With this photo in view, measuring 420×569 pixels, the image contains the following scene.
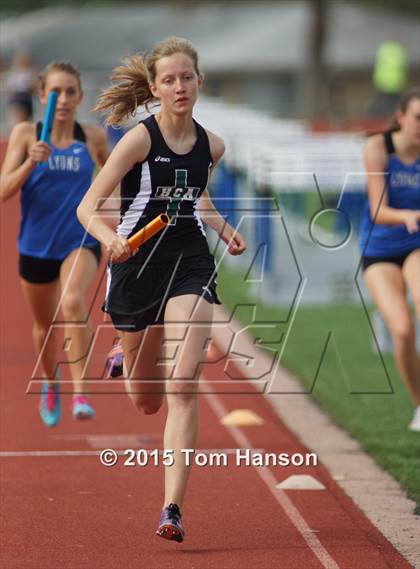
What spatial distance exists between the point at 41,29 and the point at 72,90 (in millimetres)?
65443

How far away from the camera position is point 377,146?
934 centimetres

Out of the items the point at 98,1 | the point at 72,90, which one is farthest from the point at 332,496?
the point at 98,1

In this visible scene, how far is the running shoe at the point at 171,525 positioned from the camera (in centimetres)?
672

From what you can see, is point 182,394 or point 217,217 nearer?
point 182,394

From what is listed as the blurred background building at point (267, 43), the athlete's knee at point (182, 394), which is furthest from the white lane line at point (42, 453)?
the blurred background building at point (267, 43)

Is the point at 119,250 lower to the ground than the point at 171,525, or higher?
higher

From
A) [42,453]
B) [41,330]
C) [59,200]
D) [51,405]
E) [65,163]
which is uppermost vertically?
[65,163]

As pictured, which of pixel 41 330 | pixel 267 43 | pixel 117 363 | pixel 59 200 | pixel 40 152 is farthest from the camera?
pixel 267 43

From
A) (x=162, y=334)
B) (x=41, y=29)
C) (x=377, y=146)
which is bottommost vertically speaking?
(x=41, y=29)

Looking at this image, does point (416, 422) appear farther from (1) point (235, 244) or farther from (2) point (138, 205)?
(2) point (138, 205)

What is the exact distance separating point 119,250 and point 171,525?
119 centimetres

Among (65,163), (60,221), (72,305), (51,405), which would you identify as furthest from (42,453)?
(65,163)

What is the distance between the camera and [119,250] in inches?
264

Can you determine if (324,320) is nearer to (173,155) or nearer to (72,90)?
(72,90)
